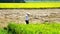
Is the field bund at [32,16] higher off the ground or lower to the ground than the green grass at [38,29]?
lower

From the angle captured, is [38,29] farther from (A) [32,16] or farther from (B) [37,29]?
(A) [32,16]

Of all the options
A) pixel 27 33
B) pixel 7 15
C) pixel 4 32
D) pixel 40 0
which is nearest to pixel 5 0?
pixel 40 0

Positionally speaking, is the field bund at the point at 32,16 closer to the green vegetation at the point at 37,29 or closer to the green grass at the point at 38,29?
the green vegetation at the point at 37,29

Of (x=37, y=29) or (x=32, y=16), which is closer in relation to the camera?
(x=37, y=29)

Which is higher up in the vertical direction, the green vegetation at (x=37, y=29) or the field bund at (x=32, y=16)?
the green vegetation at (x=37, y=29)

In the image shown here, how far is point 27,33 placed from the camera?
28.0 feet

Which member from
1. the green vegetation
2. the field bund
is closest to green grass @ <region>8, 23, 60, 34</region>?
the green vegetation

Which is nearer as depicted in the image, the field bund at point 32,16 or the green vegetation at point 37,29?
the green vegetation at point 37,29

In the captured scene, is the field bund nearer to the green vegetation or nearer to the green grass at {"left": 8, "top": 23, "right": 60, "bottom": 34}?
the green vegetation

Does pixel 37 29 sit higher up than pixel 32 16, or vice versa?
pixel 37 29

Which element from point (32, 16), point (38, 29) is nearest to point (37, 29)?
point (38, 29)

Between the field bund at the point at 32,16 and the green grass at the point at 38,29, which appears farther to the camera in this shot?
the field bund at the point at 32,16

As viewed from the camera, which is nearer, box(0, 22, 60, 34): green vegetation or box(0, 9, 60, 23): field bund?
box(0, 22, 60, 34): green vegetation

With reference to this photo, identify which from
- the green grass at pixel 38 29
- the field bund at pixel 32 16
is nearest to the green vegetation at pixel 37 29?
the green grass at pixel 38 29
